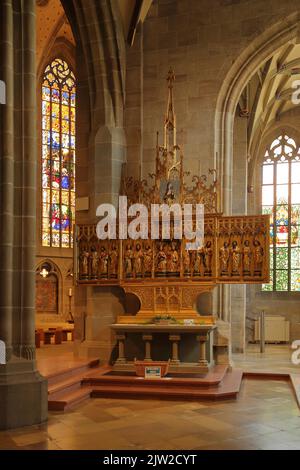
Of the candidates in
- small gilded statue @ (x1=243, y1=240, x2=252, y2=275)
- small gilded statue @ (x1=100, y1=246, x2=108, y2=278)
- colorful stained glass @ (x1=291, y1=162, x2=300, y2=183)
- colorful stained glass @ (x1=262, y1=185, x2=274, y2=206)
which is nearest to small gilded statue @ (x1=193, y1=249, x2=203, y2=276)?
small gilded statue @ (x1=243, y1=240, x2=252, y2=275)

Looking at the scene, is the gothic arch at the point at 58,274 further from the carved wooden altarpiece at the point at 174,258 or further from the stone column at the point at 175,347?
the stone column at the point at 175,347

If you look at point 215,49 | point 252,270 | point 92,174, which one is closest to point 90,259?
point 92,174

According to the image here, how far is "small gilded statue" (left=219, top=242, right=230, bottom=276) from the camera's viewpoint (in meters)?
10.1

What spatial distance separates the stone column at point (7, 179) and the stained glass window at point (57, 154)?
15.5 m

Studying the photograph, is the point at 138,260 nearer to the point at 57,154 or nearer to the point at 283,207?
the point at 283,207

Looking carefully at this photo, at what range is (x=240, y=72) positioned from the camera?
39.9 feet

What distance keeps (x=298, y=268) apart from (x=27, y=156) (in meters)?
15.6

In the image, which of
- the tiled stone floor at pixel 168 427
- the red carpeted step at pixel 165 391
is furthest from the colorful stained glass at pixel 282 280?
the tiled stone floor at pixel 168 427

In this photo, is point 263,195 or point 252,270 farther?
point 263,195

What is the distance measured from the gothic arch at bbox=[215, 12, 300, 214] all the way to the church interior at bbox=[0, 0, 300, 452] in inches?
1.1

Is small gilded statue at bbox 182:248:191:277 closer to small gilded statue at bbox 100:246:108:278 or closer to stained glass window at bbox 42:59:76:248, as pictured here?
small gilded statue at bbox 100:246:108:278

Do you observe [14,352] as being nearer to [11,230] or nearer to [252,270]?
[11,230]

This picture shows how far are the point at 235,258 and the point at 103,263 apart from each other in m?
2.38

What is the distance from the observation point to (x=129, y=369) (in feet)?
33.7
